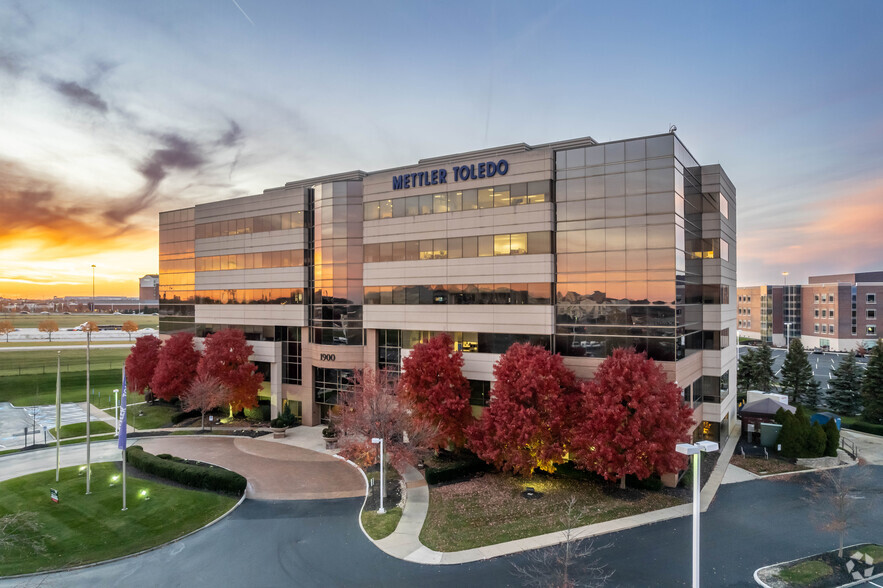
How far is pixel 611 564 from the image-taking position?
18312 millimetres

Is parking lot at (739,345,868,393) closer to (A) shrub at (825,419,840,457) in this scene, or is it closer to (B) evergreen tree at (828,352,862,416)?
(B) evergreen tree at (828,352,862,416)

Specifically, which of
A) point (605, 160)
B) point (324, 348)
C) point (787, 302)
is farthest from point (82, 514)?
point (787, 302)

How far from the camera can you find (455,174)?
34562 mm

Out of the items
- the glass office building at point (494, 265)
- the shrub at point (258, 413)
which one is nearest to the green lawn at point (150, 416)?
the shrub at point (258, 413)

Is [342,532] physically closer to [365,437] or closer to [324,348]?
[365,437]

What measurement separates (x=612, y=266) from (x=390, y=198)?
18678mm

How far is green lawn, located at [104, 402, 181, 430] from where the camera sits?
4288cm

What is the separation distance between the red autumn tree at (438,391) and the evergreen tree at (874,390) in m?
39.9

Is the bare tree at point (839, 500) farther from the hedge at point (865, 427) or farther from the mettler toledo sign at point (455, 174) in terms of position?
the mettler toledo sign at point (455, 174)

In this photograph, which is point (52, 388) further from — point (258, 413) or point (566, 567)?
point (566, 567)

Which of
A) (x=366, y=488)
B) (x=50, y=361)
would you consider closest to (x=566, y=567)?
(x=366, y=488)

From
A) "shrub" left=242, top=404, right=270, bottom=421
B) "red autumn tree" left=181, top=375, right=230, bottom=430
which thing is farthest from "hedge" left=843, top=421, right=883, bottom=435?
"red autumn tree" left=181, top=375, right=230, bottom=430

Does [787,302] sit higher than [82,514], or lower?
higher

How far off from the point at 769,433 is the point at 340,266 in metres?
37.4
